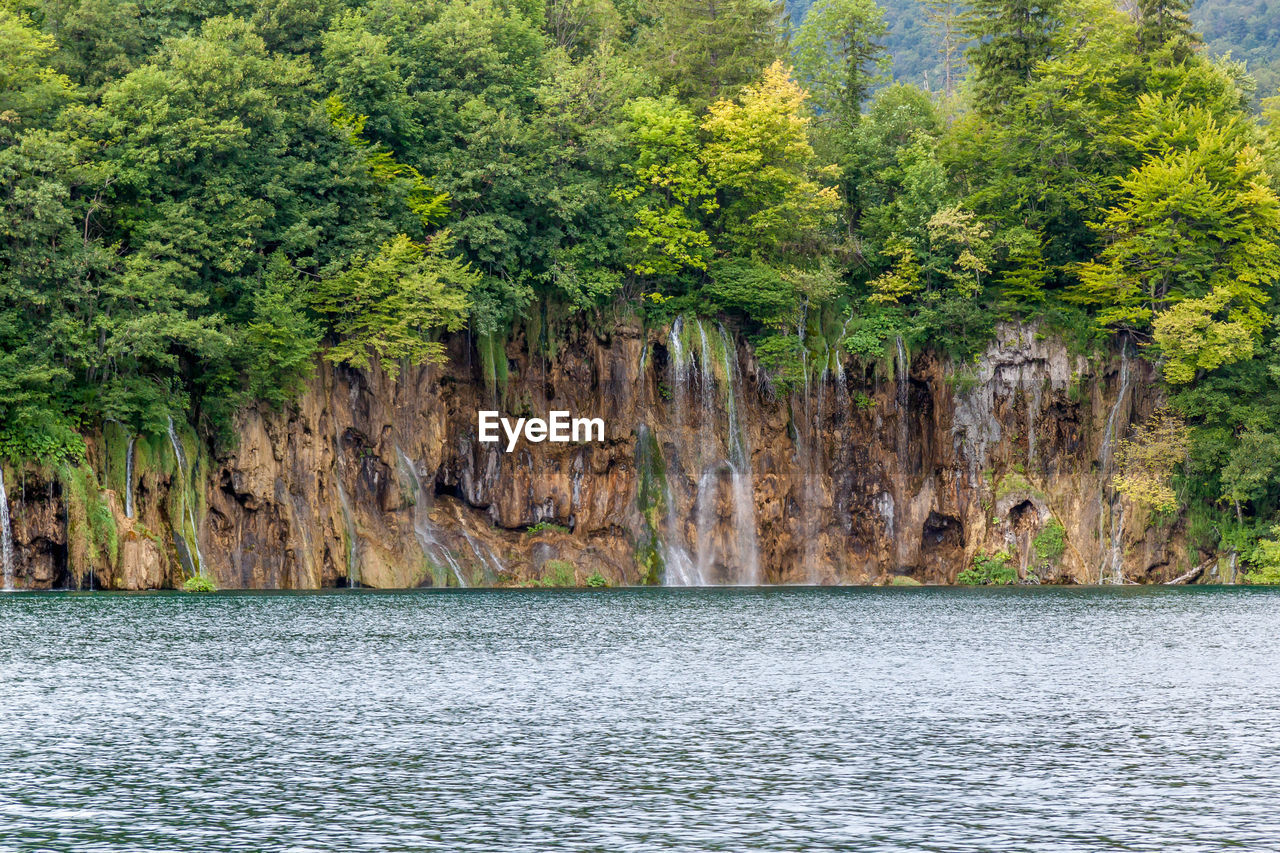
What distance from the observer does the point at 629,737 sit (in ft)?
65.7

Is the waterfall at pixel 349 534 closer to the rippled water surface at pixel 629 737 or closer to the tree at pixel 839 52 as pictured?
the rippled water surface at pixel 629 737

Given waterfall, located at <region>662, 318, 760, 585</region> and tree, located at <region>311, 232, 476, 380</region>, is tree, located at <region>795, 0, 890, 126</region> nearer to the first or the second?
waterfall, located at <region>662, 318, 760, 585</region>

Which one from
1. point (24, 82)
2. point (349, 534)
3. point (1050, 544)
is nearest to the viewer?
point (24, 82)

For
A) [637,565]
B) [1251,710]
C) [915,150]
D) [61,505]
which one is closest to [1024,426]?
[915,150]

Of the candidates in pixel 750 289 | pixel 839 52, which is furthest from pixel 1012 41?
pixel 750 289

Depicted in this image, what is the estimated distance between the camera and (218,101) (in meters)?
54.8

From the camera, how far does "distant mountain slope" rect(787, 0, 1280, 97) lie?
165875 mm

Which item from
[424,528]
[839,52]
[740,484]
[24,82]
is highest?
[839,52]

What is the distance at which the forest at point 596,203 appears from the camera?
52.5 meters

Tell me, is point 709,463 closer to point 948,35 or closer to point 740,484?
point 740,484

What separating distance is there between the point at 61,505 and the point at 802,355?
1337 inches

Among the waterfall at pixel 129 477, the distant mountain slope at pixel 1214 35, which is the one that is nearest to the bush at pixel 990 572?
the waterfall at pixel 129 477

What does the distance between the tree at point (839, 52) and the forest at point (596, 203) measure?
1.84 metres

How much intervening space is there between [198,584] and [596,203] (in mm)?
24423
